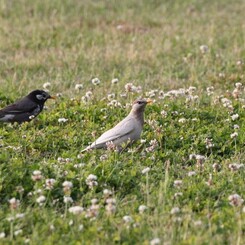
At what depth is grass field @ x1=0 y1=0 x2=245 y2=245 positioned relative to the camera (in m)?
6.78

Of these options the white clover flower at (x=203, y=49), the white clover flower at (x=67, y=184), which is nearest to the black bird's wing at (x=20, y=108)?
the white clover flower at (x=67, y=184)

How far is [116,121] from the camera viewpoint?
1031 cm

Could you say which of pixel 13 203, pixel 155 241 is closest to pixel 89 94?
pixel 13 203

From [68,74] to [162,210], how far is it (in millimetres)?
7113

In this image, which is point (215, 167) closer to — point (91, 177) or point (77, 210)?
point (91, 177)

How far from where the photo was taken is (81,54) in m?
→ 14.9

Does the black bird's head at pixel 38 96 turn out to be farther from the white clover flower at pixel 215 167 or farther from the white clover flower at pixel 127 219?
the white clover flower at pixel 127 219

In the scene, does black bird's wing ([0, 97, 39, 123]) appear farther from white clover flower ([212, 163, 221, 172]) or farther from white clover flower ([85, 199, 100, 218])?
white clover flower ([85, 199, 100, 218])

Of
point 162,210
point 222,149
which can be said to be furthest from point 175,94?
point 162,210

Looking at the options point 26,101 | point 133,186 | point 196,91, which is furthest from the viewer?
point 196,91

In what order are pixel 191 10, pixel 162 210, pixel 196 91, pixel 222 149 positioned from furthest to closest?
1. pixel 191 10
2. pixel 196 91
3. pixel 222 149
4. pixel 162 210

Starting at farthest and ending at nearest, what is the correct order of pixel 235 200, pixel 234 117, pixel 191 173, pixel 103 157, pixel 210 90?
pixel 210 90 → pixel 234 117 → pixel 103 157 → pixel 191 173 → pixel 235 200

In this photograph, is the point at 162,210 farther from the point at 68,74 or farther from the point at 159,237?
the point at 68,74

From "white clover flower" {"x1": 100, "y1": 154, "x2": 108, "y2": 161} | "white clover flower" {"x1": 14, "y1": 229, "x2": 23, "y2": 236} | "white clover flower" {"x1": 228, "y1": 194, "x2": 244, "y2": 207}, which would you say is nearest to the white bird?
"white clover flower" {"x1": 100, "y1": 154, "x2": 108, "y2": 161}
